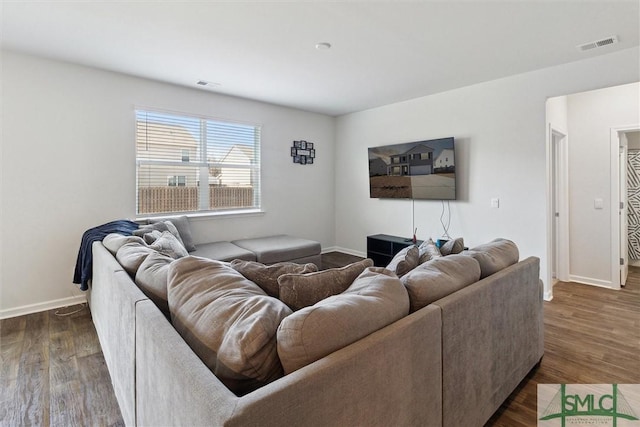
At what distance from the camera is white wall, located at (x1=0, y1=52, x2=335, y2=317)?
10.2 feet

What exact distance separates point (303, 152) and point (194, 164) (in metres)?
1.84

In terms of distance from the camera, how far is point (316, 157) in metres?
5.70

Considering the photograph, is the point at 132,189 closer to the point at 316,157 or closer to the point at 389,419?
the point at 316,157

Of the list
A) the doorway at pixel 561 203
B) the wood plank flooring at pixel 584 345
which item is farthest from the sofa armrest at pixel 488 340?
the doorway at pixel 561 203

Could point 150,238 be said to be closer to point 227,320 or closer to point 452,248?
point 227,320

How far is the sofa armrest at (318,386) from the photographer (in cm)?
75

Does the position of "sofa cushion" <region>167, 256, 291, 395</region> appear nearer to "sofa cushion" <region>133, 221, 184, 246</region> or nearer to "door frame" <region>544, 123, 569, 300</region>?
"sofa cushion" <region>133, 221, 184, 246</region>

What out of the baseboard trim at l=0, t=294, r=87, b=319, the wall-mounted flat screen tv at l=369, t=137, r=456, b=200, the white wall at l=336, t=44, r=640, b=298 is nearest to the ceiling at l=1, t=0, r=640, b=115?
the white wall at l=336, t=44, r=640, b=298

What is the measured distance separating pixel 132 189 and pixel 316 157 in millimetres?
2924

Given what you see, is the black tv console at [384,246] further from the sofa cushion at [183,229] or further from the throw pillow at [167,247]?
the throw pillow at [167,247]

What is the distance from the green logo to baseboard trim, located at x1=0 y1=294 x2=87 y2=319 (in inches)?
164

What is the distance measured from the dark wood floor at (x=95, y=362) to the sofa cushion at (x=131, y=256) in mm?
776

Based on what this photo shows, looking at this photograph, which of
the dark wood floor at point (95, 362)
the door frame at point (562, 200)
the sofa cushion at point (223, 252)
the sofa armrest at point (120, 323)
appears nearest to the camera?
the sofa armrest at point (120, 323)

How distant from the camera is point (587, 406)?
1.87 metres
